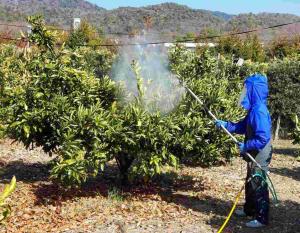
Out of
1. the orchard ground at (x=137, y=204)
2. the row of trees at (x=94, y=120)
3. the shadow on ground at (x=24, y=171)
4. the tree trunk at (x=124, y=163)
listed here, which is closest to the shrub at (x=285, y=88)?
the orchard ground at (x=137, y=204)

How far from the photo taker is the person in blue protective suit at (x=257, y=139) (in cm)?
650

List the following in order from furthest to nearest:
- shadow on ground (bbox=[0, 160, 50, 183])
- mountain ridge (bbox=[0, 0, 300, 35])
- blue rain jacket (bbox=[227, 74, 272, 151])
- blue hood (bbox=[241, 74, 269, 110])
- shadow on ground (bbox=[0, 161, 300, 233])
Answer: mountain ridge (bbox=[0, 0, 300, 35]), shadow on ground (bbox=[0, 160, 50, 183]), shadow on ground (bbox=[0, 161, 300, 233]), blue hood (bbox=[241, 74, 269, 110]), blue rain jacket (bbox=[227, 74, 272, 151])

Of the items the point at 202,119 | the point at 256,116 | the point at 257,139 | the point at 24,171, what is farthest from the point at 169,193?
the point at 24,171

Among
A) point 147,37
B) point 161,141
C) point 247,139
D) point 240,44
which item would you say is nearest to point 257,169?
point 247,139

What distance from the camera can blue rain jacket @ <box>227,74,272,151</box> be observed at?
6473mm

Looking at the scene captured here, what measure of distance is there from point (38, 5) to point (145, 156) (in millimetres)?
94070

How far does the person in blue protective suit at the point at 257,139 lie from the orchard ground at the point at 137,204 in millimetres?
333

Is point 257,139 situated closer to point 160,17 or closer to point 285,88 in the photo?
point 285,88

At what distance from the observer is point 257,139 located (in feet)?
21.3

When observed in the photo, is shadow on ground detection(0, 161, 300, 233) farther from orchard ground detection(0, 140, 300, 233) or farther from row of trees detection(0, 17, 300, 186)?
row of trees detection(0, 17, 300, 186)

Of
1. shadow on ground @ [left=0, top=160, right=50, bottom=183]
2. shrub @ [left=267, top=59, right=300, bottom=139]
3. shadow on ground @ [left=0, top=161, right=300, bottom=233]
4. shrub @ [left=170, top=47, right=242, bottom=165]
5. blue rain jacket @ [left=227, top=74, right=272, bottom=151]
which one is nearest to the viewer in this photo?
blue rain jacket @ [left=227, top=74, right=272, bottom=151]

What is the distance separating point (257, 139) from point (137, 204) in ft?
7.08

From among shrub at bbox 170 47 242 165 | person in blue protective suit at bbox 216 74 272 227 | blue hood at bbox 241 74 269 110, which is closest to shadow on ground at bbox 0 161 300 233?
person in blue protective suit at bbox 216 74 272 227

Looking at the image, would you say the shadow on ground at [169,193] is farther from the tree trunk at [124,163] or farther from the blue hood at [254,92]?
the blue hood at [254,92]
